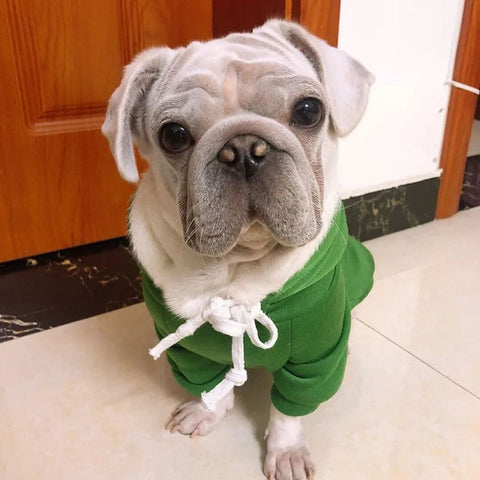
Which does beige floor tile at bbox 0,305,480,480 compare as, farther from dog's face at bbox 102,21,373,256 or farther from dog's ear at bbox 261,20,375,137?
dog's ear at bbox 261,20,375,137

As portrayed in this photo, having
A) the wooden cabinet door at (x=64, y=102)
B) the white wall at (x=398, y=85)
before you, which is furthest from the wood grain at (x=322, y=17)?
the wooden cabinet door at (x=64, y=102)

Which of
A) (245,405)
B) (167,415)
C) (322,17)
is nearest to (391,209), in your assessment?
(322,17)

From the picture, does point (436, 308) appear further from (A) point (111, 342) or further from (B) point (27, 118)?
(B) point (27, 118)

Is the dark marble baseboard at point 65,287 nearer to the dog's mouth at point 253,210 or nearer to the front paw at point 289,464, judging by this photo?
the front paw at point 289,464

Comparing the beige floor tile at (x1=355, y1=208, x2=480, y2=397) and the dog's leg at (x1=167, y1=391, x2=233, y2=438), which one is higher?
the beige floor tile at (x1=355, y1=208, x2=480, y2=397)

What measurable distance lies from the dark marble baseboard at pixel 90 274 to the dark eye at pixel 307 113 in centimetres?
83

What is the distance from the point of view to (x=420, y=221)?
188 centimetres

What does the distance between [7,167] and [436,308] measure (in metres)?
1.13

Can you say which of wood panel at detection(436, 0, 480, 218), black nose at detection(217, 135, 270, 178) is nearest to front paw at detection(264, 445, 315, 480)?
A: black nose at detection(217, 135, 270, 178)

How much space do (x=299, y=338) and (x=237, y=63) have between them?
1.43ft

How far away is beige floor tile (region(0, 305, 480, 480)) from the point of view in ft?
3.37

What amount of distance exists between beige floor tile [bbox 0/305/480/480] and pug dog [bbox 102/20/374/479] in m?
0.07

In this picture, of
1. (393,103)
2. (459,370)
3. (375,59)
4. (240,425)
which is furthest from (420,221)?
(240,425)

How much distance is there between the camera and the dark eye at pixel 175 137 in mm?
834
